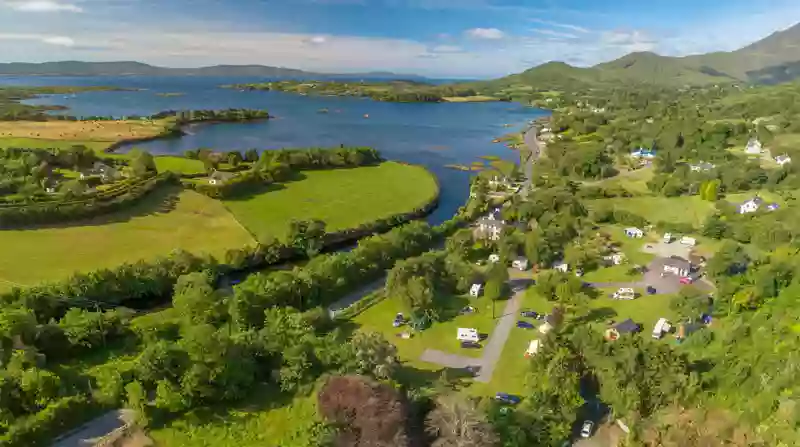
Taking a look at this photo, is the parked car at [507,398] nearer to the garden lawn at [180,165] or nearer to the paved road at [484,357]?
the paved road at [484,357]

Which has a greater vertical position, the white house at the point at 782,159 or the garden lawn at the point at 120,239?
the white house at the point at 782,159

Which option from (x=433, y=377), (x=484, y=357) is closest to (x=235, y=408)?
(x=433, y=377)

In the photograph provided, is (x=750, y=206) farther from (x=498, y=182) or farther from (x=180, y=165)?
(x=180, y=165)

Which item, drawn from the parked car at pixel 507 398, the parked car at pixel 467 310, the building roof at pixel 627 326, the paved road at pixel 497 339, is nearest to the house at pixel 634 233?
the paved road at pixel 497 339

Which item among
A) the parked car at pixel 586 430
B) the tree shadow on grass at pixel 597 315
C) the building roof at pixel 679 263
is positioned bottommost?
the parked car at pixel 586 430

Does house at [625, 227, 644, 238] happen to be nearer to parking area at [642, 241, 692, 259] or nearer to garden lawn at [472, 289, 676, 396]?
parking area at [642, 241, 692, 259]

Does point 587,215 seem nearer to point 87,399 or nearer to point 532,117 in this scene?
point 87,399

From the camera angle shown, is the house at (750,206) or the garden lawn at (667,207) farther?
the garden lawn at (667,207)

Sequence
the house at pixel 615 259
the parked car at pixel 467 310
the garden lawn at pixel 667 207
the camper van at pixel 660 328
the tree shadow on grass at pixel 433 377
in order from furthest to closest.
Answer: the garden lawn at pixel 667 207 → the house at pixel 615 259 → the parked car at pixel 467 310 → the camper van at pixel 660 328 → the tree shadow on grass at pixel 433 377
